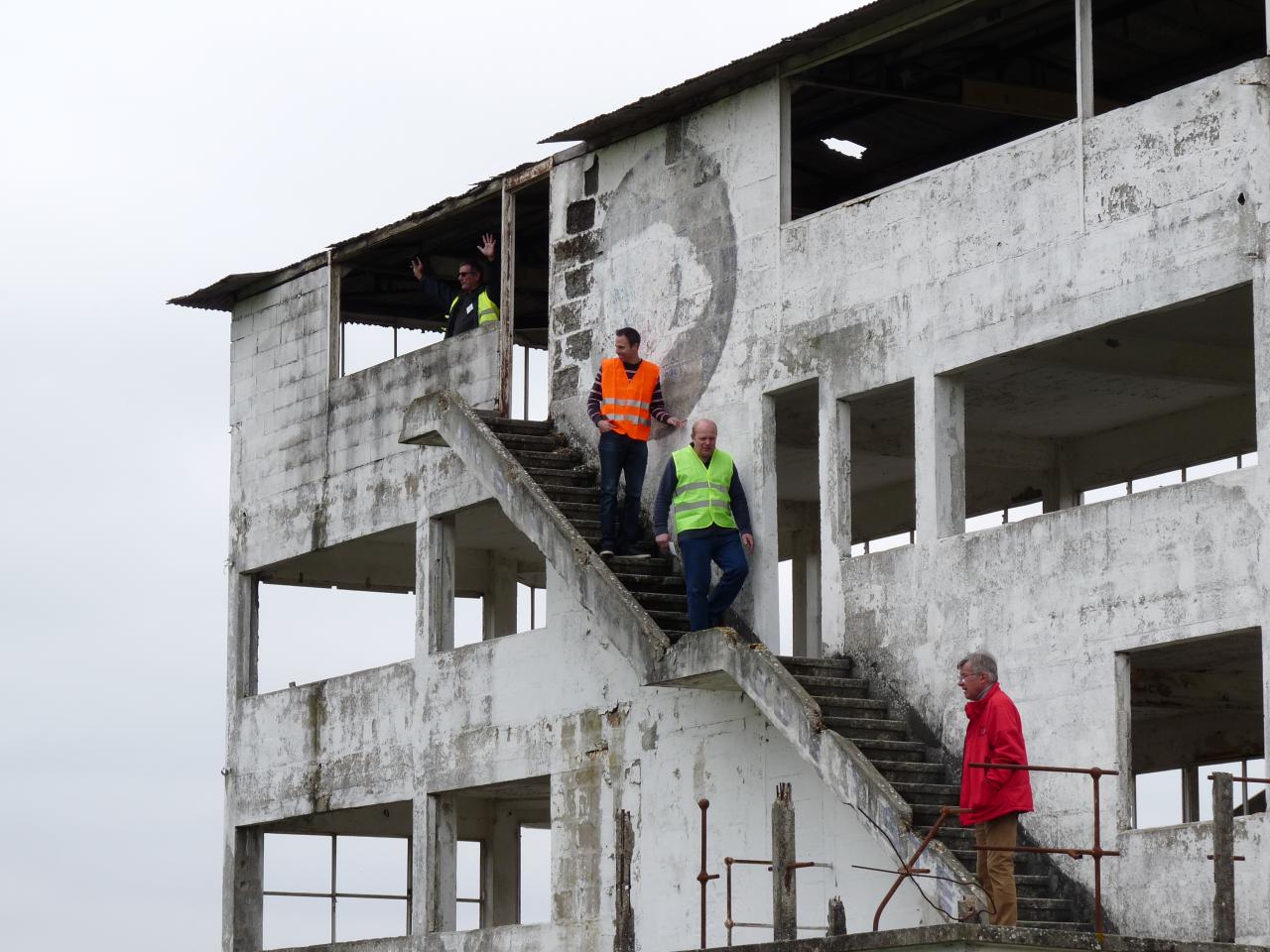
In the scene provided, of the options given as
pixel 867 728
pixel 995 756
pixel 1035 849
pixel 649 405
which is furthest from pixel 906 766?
pixel 649 405

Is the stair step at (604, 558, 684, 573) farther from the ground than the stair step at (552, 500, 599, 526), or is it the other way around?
the stair step at (552, 500, 599, 526)

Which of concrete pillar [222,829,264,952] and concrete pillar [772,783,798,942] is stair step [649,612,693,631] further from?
concrete pillar [222,829,264,952]

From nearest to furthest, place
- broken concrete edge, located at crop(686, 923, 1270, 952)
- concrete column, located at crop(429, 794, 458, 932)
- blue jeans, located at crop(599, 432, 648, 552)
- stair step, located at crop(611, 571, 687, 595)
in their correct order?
broken concrete edge, located at crop(686, 923, 1270, 952) → stair step, located at crop(611, 571, 687, 595) → blue jeans, located at crop(599, 432, 648, 552) → concrete column, located at crop(429, 794, 458, 932)

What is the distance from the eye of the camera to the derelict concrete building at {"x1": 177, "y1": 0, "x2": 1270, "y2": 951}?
1758 centimetres

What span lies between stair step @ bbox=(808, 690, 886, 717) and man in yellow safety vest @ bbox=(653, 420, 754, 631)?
1330mm

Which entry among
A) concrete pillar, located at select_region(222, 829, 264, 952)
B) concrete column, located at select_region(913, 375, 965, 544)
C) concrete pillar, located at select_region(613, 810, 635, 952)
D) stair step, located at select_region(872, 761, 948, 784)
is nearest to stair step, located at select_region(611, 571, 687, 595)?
concrete pillar, located at select_region(613, 810, 635, 952)

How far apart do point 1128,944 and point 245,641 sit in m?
15.3

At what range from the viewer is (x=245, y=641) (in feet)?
92.4

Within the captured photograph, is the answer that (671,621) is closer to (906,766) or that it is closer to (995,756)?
(906,766)

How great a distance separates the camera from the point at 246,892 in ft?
90.4

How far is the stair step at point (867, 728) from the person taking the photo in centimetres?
1884

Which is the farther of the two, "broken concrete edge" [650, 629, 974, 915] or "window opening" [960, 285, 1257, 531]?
"window opening" [960, 285, 1257, 531]

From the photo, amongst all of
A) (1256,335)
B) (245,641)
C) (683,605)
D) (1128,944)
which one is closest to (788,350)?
(683,605)

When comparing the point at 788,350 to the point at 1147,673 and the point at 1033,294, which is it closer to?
the point at 1033,294
